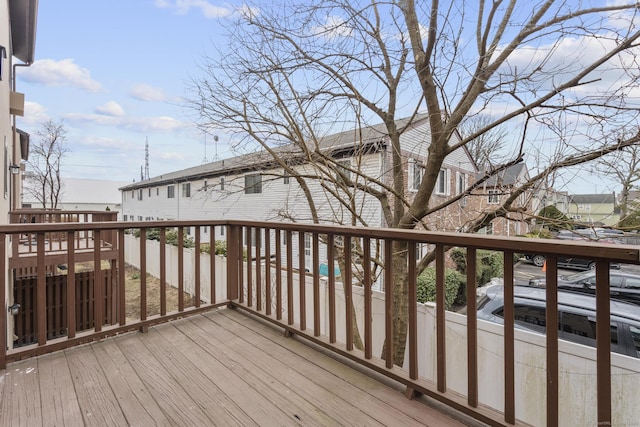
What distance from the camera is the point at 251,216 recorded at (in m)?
13.4

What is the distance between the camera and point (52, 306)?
6324mm

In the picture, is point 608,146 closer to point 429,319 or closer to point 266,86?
point 429,319

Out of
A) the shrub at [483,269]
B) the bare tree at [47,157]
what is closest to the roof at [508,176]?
the shrub at [483,269]

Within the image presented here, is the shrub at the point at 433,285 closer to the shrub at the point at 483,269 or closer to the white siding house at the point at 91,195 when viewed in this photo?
the shrub at the point at 483,269

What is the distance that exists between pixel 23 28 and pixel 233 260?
6.83 meters

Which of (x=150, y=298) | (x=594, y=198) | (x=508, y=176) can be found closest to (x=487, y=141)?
(x=508, y=176)

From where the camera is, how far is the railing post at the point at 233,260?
118 inches

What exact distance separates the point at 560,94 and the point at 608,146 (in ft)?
2.15

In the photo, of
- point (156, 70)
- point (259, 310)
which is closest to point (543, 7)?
point (259, 310)

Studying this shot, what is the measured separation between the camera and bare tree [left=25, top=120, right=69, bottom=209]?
1641 centimetres

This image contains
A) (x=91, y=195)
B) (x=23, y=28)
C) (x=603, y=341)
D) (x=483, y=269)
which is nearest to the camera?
(x=603, y=341)

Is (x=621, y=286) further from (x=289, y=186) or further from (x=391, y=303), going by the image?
(x=391, y=303)

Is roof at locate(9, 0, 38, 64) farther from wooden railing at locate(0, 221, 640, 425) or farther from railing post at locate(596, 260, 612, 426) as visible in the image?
railing post at locate(596, 260, 612, 426)

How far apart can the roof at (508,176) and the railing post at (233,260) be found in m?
2.98
